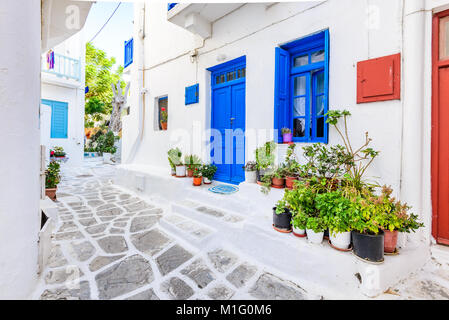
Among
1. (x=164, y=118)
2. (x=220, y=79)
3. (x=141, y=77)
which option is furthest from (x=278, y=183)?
(x=141, y=77)

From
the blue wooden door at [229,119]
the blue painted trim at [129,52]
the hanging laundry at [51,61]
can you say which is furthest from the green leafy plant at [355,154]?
the hanging laundry at [51,61]

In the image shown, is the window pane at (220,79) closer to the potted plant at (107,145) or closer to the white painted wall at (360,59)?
the white painted wall at (360,59)

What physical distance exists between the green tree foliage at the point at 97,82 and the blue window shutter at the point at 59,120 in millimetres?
5163

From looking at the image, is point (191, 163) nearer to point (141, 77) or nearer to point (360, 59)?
point (360, 59)

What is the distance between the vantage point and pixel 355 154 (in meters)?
3.16

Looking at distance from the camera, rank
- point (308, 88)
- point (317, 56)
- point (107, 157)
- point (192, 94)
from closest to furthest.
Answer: point (317, 56)
point (308, 88)
point (192, 94)
point (107, 157)

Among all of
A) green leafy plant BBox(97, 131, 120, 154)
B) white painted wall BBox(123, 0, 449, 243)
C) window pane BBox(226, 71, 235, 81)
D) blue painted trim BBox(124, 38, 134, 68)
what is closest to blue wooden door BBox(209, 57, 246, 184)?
window pane BBox(226, 71, 235, 81)

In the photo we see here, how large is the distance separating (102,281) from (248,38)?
5000 millimetres

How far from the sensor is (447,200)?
2646 millimetres

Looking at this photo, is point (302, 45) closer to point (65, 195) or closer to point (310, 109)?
point (310, 109)

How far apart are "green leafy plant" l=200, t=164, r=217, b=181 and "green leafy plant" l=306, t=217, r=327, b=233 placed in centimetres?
309

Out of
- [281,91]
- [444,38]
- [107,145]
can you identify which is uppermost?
[444,38]

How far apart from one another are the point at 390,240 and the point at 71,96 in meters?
15.4
